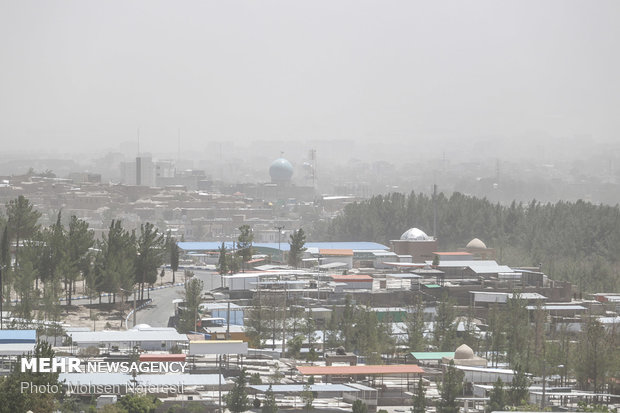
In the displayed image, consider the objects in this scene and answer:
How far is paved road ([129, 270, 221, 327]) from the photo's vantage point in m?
49.7

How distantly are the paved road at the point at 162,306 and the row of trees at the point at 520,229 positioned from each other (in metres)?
19.2

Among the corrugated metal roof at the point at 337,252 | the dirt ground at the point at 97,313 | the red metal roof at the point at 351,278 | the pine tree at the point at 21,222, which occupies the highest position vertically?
the pine tree at the point at 21,222

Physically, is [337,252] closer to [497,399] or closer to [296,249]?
[296,249]

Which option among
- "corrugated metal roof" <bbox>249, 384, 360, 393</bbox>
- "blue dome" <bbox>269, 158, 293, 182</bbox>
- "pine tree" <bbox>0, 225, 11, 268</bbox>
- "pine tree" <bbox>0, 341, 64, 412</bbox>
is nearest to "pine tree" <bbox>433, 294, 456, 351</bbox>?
"corrugated metal roof" <bbox>249, 384, 360, 393</bbox>

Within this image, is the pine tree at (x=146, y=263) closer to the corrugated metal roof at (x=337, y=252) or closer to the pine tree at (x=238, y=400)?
the corrugated metal roof at (x=337, y=252)

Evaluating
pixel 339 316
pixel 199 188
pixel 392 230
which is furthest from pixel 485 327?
pixel 199 188

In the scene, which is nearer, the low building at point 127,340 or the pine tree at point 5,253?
the low building at point 127,340

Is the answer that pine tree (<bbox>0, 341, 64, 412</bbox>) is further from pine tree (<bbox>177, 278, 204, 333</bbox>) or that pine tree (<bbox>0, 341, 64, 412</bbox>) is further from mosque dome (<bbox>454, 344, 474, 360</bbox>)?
pine tree (<bbox>177, 278, 204, 333</bbox>)

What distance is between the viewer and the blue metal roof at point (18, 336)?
3726 cm

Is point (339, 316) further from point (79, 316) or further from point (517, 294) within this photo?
point (79, 316)

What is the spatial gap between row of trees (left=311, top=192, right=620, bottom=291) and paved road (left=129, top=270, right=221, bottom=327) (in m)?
19.2

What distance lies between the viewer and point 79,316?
49.3m

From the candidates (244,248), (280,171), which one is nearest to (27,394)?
(244,248)

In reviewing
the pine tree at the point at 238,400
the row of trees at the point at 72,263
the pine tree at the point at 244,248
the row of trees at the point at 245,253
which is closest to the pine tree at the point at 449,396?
the pine tree at the point at 238,400
